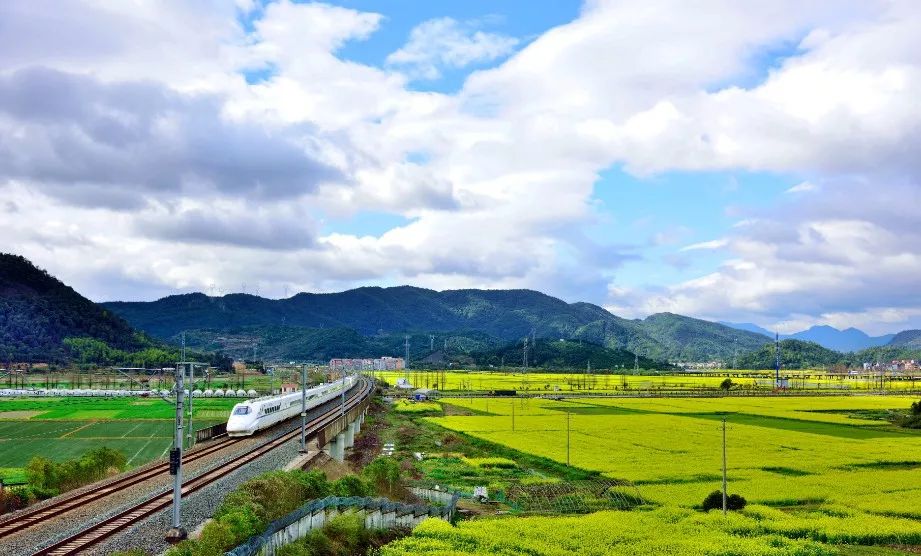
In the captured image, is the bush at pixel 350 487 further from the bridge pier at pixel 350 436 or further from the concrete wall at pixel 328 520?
the bridge pier at pixel 350 436

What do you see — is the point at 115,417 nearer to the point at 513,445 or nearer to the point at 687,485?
the point at 513,445

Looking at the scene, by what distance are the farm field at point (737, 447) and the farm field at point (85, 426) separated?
3080 cm

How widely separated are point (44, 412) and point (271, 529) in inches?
3538

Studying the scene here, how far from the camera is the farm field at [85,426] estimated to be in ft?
204

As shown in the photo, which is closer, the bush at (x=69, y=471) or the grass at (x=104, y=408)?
the bush at (x=69, y=471)

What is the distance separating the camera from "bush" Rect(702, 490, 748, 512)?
39.5 meters

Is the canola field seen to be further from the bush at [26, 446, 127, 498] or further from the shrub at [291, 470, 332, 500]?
the bush at [26, 446, 127, 498]

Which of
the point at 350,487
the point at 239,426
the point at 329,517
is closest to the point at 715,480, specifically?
the point at 350,487

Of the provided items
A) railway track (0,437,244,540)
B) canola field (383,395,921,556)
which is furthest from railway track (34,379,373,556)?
canola field (383,395,921,556)

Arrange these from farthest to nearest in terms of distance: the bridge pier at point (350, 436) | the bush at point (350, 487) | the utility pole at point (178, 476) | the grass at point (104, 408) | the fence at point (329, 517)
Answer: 1. the grass at point (104, 408)
2. the bridge pier at point (350, 436)
3. the bush at point (350, 487)
4. the utility pole at point (178, 476)
5. the fence at point (329, 517)

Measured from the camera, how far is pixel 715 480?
48.8m

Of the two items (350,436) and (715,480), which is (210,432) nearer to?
(350,436)

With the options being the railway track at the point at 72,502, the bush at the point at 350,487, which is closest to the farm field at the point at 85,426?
the railway track at the point at 72,502

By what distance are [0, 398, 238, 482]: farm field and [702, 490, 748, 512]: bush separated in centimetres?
3724
